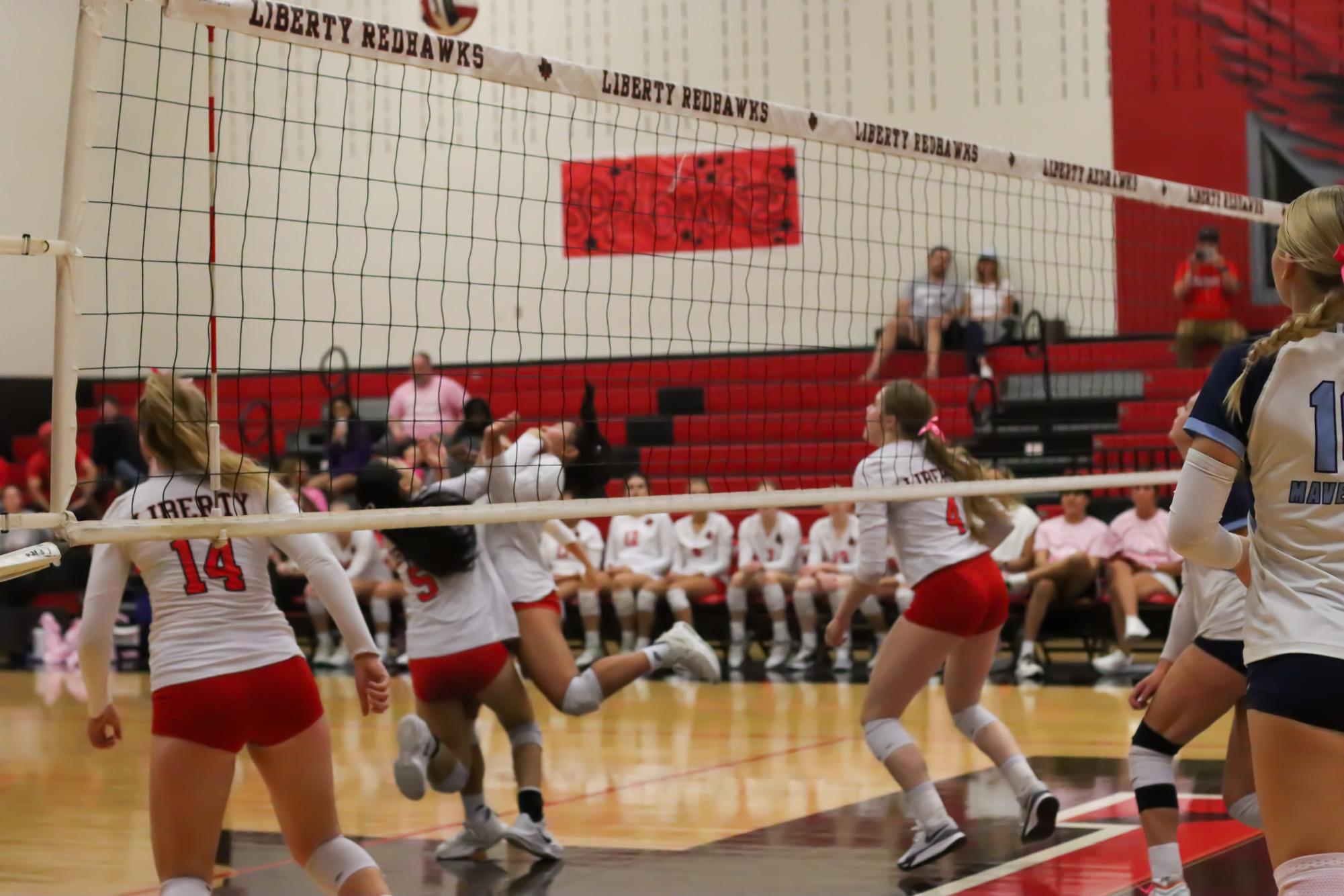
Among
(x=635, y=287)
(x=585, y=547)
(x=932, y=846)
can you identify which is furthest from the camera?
(x=635, y=287)

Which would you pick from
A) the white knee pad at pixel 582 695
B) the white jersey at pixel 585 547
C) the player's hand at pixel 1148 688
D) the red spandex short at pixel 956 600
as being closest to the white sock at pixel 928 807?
the red spandex short at pixel 956 600

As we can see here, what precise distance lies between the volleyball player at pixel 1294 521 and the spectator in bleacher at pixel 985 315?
10469mm

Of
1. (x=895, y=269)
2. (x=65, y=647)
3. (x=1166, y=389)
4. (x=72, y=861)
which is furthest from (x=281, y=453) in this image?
(x=72, y=861)

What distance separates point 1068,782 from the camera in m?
6.88

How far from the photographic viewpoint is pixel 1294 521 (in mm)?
2871

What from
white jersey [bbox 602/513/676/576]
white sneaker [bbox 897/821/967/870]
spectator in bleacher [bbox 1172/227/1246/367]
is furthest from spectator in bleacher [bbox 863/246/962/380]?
white sneaker [bbox 897/821/967/870]

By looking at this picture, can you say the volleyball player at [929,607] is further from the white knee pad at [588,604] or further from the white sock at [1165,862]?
the white knee pad at [588,604]

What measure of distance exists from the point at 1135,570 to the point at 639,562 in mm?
3703

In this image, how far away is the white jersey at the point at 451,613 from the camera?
564 centimetres

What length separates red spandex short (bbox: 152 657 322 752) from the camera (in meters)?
3.74

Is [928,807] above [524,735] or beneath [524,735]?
beneath

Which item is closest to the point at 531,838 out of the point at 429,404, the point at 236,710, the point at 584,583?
the point at 236,710

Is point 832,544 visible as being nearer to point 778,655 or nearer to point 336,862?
point 778,655

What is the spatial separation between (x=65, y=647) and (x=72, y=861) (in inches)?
314
